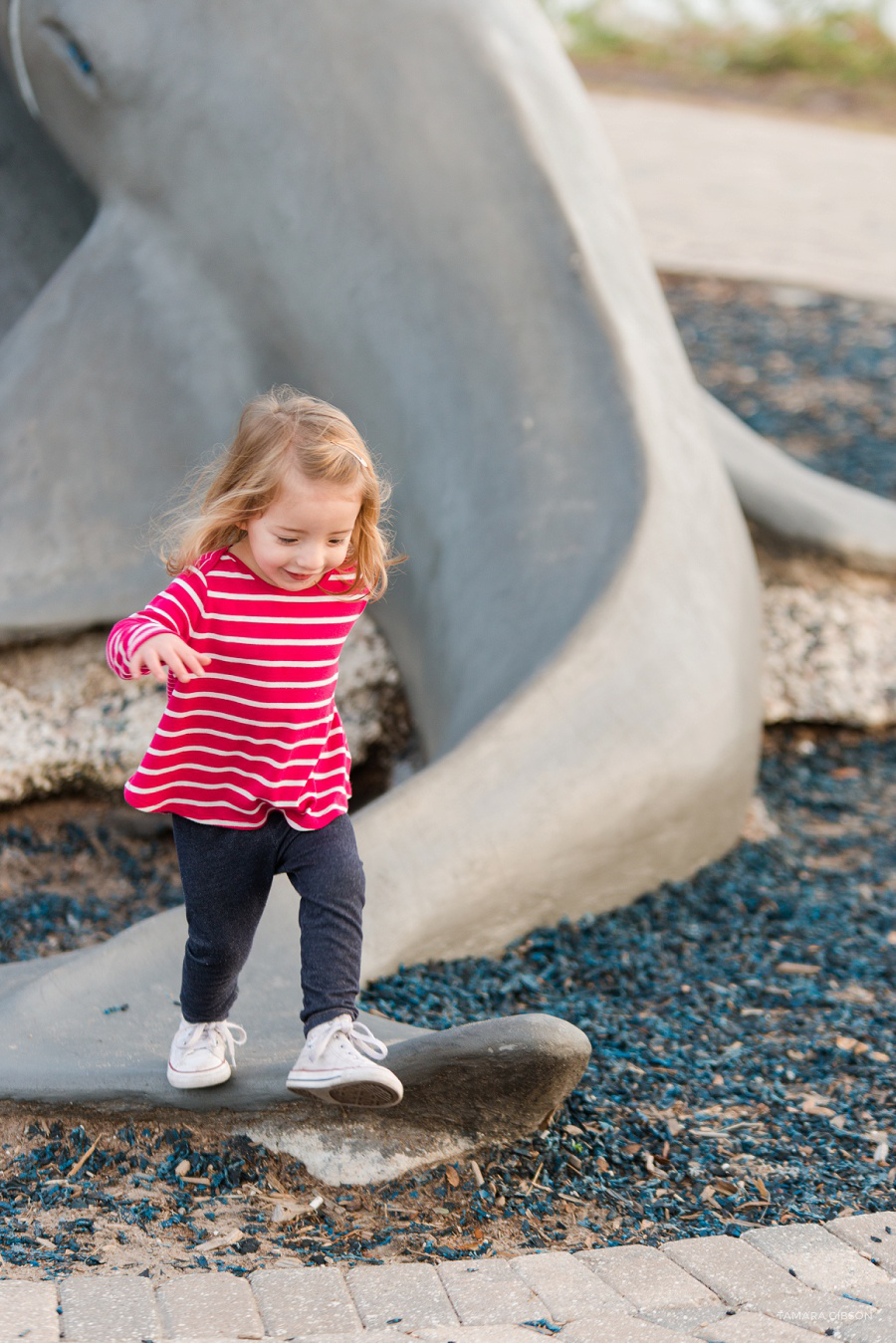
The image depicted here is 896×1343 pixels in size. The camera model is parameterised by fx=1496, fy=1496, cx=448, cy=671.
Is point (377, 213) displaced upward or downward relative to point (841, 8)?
downward

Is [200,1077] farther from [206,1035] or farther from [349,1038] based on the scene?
[349,1038]

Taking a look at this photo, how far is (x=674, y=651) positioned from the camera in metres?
3.27

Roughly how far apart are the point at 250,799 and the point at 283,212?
6.95 feet

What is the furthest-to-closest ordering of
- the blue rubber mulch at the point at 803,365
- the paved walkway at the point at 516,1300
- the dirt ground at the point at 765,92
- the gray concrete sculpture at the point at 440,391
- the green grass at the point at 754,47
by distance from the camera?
1. the green grass at the point at 754,47
2. the dirt ground at the point at 765,92
3. the blue rubber mulch at the point at 803,365
4. the gray concrete sculpture at the point at 440,391
5. the paved walkway at the point at 516,1300

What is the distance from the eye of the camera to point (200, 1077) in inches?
90.7

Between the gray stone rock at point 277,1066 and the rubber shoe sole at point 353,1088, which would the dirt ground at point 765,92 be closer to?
the gray stone rock at point 277,1066

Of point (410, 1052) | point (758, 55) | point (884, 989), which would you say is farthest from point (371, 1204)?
point (758, 55)

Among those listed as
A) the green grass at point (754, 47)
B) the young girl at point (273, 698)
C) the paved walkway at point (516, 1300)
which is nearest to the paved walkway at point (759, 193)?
the green grass at point (754, 47)

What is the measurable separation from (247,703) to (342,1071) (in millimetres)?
525

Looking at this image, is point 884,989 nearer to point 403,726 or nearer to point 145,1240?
point 403,726

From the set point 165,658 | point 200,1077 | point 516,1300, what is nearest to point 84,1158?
point 200,1077

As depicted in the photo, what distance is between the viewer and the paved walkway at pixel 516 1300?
1.88 m

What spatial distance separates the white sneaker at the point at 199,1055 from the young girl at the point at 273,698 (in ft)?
0.55

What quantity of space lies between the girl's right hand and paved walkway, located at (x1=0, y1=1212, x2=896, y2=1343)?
80 centimetres
